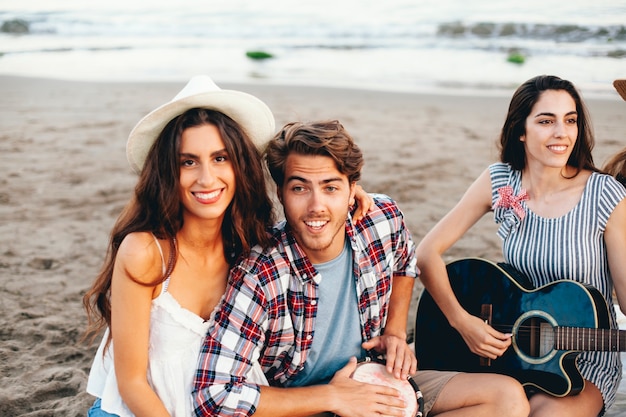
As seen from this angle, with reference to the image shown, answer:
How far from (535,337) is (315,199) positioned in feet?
3.74

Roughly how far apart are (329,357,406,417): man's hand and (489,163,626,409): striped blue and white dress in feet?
2.86

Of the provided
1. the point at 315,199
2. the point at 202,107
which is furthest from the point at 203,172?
the point at 315,199

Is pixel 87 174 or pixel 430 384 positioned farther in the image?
pixel 87 174

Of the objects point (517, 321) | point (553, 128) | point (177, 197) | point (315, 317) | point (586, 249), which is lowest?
point (517, 321)

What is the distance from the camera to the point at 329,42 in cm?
1517

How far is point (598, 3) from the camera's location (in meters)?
15.4

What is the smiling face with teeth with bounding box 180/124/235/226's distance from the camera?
2.42 metres

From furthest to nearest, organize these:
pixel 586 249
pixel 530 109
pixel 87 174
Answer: pixel 87 174 → pixel 530 109 → pixel 586 249

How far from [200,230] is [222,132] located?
369 mm

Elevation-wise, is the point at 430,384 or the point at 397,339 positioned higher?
the point at 397,339

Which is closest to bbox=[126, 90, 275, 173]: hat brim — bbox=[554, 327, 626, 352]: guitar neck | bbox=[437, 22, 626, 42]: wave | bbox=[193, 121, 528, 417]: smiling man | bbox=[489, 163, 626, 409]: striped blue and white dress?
bbox=[193, 121, 528, 417]: smiling man

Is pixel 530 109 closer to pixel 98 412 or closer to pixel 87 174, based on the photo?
pixel 98 412

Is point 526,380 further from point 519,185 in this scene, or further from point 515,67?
point 515,67

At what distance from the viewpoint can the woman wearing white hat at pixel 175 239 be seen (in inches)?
93.0
